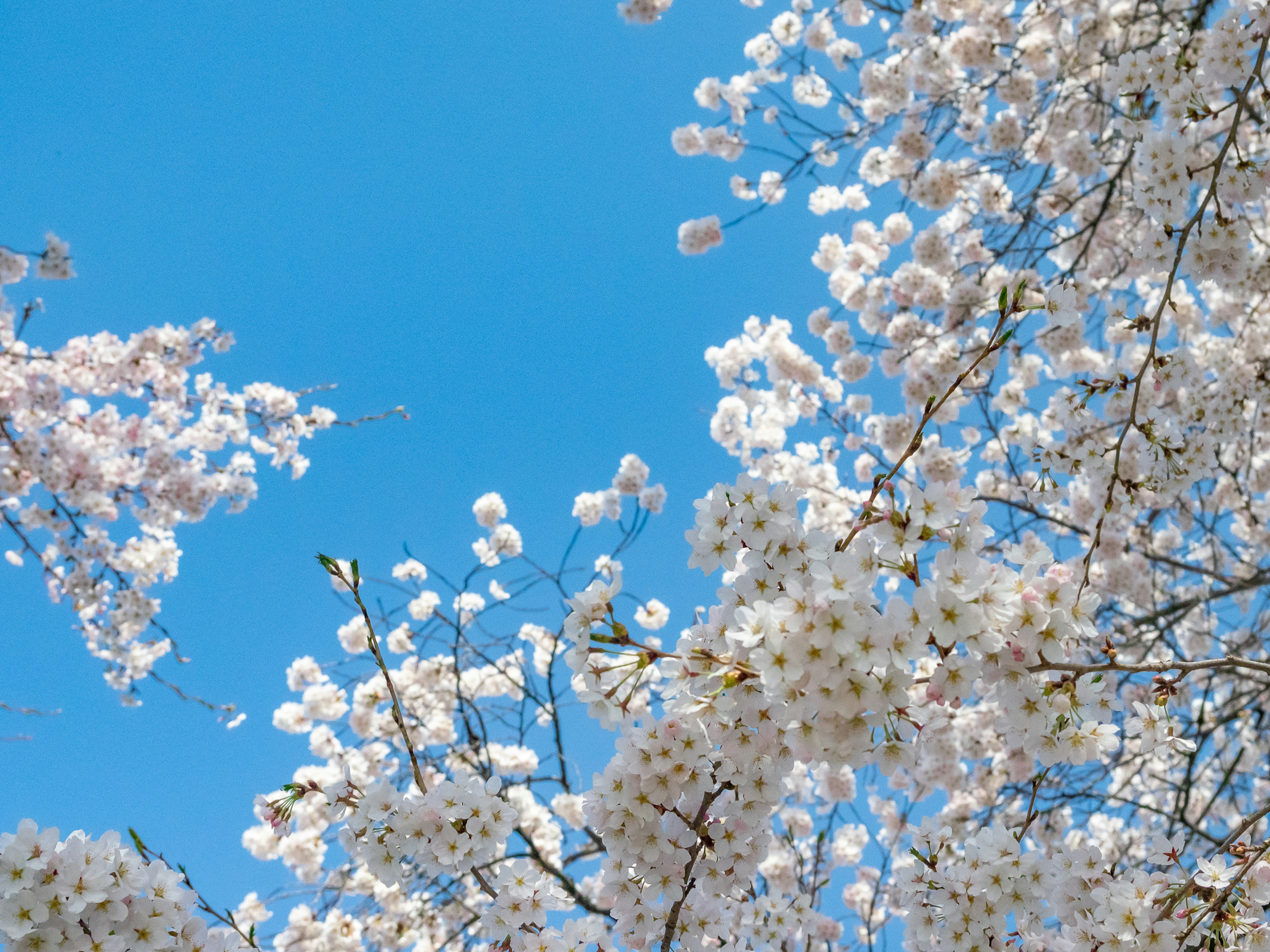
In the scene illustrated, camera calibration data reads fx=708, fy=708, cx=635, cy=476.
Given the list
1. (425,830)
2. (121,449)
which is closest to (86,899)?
(425,830)

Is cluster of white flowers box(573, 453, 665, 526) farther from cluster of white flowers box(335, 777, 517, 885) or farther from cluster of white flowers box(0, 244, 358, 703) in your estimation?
cluster of white flowers box(335, 777, 517, 885)

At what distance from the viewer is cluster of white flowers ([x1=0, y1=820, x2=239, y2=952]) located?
1.57 metres

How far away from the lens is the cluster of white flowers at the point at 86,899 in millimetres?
1565

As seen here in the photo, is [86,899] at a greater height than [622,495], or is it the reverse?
[622,495]

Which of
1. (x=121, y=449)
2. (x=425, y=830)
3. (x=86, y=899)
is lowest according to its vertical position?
(x=86, y=899)

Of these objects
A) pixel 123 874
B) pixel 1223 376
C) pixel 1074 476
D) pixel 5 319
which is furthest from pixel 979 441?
pixel 5 319

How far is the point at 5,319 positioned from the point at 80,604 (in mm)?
2688

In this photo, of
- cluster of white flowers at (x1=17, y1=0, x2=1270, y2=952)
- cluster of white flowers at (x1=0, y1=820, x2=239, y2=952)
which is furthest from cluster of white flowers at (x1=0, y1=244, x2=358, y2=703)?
cluster of white flowers at (x1=0, y1=820, x2=239, y2=952)

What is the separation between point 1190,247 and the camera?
8.83 ft

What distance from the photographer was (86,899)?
62.7 inches

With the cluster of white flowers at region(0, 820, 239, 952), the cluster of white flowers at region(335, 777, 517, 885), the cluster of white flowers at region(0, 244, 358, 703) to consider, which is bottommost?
the cluster of white flowers at region(0, 820, 239, 952)

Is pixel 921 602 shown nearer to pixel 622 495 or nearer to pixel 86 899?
pixel 86 899

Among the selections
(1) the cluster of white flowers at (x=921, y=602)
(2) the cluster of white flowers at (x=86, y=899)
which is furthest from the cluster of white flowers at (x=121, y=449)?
(2) the cluster of white flowers at (x=86, y=899)

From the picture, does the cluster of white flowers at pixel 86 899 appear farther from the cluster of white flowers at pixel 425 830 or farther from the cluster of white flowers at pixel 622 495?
the cluster of white flowers at pixel 622 495
